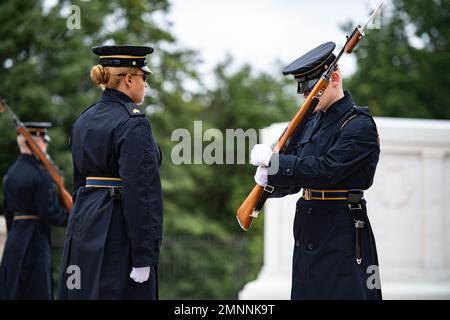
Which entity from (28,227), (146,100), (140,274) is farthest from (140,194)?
(146,100)

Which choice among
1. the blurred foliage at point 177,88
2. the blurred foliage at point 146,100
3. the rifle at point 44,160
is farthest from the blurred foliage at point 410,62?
the rifle at point 44,160

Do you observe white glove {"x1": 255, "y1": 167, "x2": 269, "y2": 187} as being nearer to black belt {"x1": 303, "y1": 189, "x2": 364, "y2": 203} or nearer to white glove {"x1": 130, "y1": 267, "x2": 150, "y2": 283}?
black belt {"x1": 303, "y1": 189, "x2": 364, "y2": 203}

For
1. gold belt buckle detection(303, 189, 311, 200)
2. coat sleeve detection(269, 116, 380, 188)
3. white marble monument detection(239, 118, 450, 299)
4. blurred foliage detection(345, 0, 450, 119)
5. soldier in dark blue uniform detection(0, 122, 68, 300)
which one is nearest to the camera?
coat sleeve detection(269, 116, 380, 188)

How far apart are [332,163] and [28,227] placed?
3901 millimetres

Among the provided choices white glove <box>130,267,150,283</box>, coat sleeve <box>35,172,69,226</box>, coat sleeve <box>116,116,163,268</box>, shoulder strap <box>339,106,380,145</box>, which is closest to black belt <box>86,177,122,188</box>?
coat sleeve <box>116,116,163,268</box>

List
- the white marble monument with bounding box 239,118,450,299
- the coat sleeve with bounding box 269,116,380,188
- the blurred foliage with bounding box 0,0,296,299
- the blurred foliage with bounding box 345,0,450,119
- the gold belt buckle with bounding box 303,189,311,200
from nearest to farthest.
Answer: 1. the coat sleeve with bounding box 269,116,380,188
2. the gold belt buckle with bounding box 303,189,311,200
3. the white marble monument with bounding box 239,118,450,299
4. the blurred foliage with bounding box 0,0,296,299
5. the blurred foliage with bounding box 345,0,450,119

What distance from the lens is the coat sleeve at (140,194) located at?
397 centimetres

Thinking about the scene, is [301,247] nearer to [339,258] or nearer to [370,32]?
[339,258]

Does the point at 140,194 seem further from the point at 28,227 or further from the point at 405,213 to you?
the point at 405,213

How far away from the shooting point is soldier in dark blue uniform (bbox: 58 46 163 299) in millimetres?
3988

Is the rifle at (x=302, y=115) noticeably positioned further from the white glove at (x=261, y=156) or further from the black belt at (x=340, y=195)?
the black belt at (x=340, y=195)

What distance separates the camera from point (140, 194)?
13.1 feet

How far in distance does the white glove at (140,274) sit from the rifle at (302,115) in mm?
590

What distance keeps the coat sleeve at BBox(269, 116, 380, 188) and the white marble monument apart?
11.1 ft
